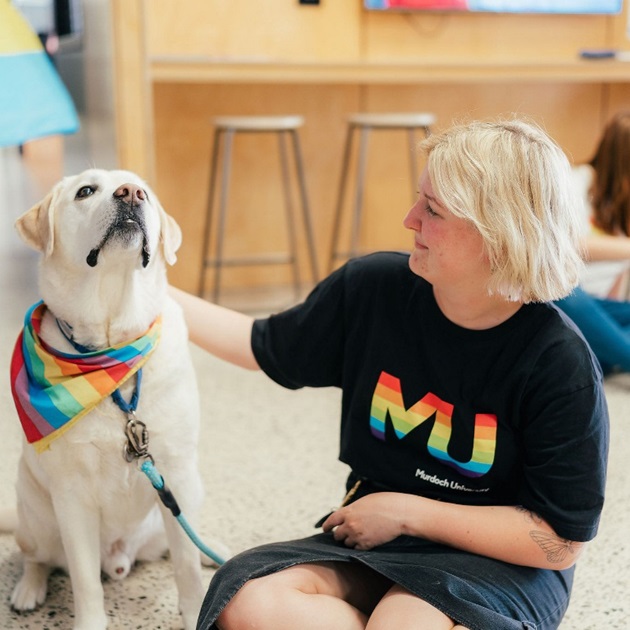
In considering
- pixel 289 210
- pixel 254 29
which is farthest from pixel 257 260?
pixel 254 29

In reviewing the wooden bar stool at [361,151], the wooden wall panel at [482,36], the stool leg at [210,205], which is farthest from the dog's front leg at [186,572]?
the wooden wall panel at [482,36]

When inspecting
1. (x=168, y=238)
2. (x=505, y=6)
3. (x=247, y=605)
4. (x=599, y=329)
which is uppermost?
(x=505, y=6)

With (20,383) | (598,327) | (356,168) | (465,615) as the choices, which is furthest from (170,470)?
(356,168)

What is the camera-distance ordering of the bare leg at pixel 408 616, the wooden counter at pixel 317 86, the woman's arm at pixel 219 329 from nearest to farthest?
the bare leg at pixel 408 616
the woman's arm at pixel 219 329
the wooden counter at pixel 317 86

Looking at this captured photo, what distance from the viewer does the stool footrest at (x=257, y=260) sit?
150 inches

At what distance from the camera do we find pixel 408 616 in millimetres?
1104

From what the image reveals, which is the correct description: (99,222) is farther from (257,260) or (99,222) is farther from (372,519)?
(257,260)

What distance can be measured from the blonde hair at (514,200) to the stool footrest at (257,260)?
261 centimetres

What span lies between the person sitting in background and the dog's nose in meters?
1.64

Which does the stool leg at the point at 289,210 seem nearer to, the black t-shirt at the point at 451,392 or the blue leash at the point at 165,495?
the black t-shirt at the point at 451,392

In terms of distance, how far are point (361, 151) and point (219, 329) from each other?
2.37 metres

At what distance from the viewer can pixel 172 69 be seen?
10.2 feet

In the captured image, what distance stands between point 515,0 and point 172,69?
175cm

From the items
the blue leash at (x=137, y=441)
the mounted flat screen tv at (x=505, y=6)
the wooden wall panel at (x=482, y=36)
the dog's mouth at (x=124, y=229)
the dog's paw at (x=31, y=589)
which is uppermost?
the mounted flat screen tv at (x=505, y=6)
